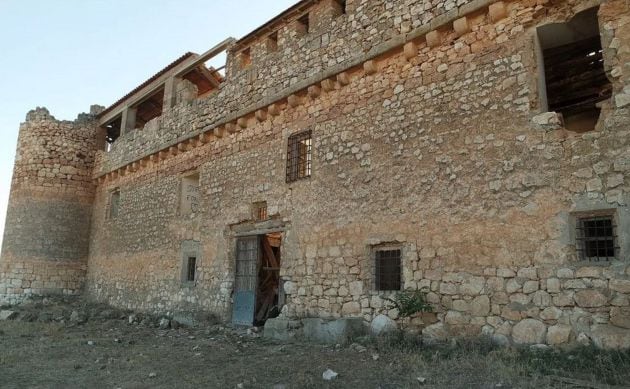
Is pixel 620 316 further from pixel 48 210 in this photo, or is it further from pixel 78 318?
pixel 48 210

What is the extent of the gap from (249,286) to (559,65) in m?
7.19

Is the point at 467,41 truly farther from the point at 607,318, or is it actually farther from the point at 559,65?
the point at 607,318

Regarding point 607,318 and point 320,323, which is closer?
point 607,318

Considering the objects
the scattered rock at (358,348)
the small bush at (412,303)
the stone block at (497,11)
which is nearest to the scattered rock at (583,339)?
the small bush at (412,303)

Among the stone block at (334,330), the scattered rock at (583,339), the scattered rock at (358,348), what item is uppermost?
the scattered rock at (583,339)

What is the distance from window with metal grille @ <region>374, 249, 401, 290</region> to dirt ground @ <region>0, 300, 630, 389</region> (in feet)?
3.23

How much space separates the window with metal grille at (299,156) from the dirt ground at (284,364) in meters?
3.17

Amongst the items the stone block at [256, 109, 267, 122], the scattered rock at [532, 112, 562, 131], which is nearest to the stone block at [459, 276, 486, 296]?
the scattered rock at [532, 112, 562, 131]

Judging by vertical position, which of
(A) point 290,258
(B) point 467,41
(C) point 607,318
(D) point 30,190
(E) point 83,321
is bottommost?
A: (E) point 83,321

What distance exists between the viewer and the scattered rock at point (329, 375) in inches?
212

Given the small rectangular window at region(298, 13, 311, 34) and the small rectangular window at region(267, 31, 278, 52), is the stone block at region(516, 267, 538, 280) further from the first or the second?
the small rectangular window at region(267, 31, 278, 52)

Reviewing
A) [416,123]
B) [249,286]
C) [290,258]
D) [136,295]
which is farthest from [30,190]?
[416,123]

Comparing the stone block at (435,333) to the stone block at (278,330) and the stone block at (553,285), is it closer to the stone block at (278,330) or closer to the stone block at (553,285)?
the stone block at (553,285)

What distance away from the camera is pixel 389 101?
8.10 m
